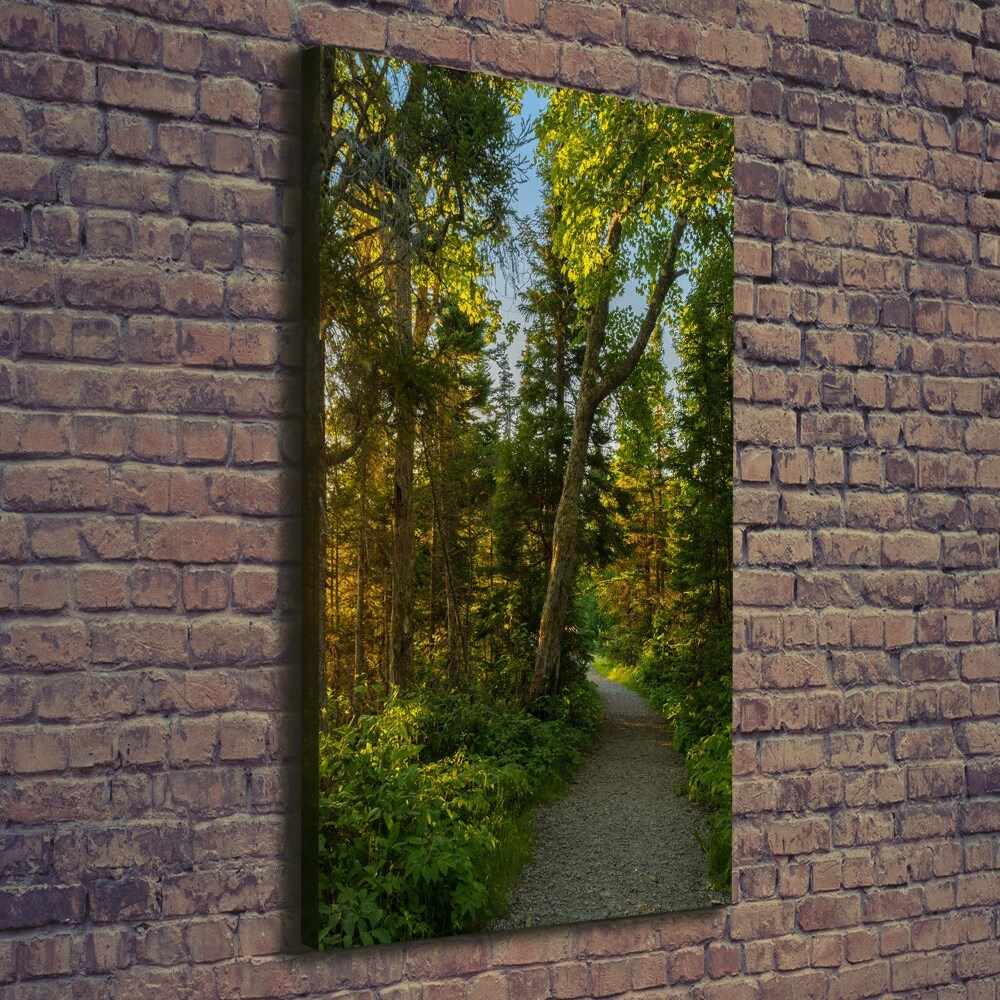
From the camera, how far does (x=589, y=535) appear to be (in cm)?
277

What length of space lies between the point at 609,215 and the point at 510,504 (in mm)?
880

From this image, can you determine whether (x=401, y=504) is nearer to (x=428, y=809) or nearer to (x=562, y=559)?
(x=562, y=559)

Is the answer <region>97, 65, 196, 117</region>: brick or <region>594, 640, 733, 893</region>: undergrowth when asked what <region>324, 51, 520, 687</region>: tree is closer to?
<region>97, 65, 196, 117</region>: brick

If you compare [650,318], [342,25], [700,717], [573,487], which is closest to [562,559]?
[573,487]

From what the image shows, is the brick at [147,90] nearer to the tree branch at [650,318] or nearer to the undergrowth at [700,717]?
the tree branch at [650,318]

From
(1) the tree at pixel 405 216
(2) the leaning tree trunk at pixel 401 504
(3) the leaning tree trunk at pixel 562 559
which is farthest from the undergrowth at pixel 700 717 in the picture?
(1) the tree at pixel 405 216

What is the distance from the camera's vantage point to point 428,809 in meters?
2.58

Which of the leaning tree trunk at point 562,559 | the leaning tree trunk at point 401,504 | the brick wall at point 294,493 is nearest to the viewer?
the brick wall at point 294,493

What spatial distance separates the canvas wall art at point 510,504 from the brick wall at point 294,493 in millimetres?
83

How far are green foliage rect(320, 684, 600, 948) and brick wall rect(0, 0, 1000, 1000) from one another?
10 cm

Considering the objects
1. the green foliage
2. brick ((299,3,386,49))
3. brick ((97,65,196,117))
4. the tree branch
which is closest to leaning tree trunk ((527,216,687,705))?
the tree branch

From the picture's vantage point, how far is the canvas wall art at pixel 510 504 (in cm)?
248

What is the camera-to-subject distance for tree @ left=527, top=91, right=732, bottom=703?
2.75m

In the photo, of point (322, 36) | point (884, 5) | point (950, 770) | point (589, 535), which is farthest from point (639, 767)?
point (884, 5)
